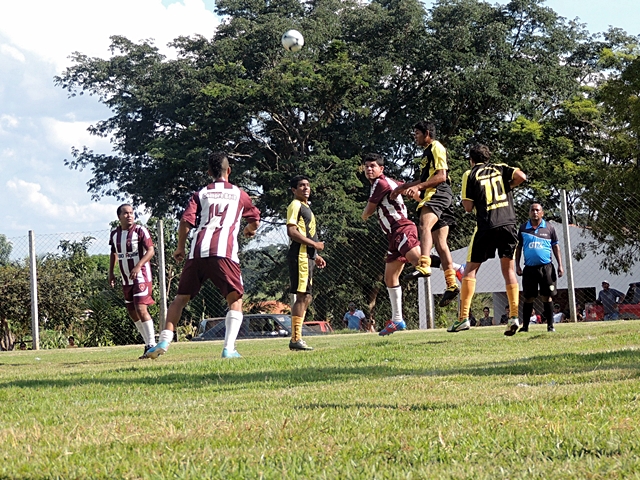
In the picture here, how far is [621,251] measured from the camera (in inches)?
985

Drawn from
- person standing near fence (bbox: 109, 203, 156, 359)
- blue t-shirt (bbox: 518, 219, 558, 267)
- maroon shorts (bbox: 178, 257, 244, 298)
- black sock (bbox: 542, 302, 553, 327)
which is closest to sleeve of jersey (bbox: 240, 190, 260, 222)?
maroon shorts (bbox: 178, 257, 244, 298)

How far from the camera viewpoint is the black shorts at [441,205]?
376 inches

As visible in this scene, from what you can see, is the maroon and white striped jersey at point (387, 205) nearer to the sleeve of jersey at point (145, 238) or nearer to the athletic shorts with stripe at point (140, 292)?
the sleeve of jersey at point (145, 238)

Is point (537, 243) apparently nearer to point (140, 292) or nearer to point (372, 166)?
point (372, 166)

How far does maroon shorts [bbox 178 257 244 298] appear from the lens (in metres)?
8.37

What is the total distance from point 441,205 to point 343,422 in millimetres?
6114

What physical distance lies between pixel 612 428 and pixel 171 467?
5.50 ft

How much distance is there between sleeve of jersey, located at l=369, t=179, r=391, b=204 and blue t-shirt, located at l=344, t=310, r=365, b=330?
13.4 metres

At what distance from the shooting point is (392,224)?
10.4 meters

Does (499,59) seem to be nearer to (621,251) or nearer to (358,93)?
(358,93)

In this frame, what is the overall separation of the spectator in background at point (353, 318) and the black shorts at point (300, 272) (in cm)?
1340

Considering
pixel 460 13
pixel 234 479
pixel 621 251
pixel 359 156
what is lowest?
pixel 234 479

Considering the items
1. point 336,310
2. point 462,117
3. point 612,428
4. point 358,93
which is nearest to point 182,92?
point 358,93

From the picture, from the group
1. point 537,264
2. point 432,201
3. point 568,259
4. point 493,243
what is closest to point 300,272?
point 432,201
